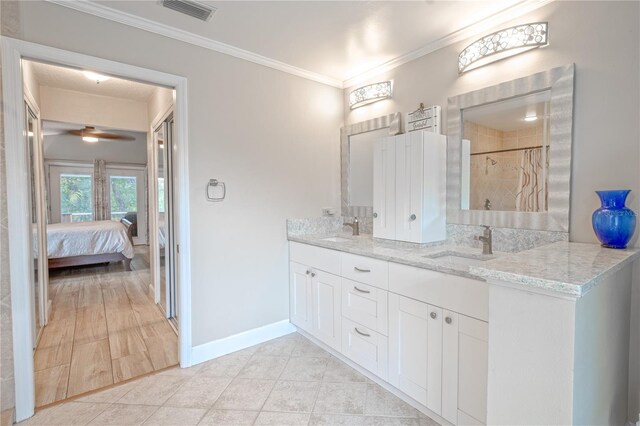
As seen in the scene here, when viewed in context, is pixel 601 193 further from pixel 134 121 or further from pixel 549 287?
pixel 134 121

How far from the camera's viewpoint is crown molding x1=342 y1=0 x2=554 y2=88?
1872 mm

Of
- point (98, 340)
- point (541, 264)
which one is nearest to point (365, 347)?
point (541, 264)

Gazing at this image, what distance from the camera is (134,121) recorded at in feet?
13.7

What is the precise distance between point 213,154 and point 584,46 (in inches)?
97.8

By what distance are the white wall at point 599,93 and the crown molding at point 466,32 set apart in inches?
2.1

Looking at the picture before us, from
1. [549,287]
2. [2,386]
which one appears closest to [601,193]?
[549,287]

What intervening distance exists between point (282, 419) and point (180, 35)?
271 centimetres

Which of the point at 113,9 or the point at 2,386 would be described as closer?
the point at 2,386

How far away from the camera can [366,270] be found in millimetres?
2135

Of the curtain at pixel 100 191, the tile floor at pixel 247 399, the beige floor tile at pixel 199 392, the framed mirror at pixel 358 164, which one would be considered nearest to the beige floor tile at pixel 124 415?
the tile floor at pixel 247 399

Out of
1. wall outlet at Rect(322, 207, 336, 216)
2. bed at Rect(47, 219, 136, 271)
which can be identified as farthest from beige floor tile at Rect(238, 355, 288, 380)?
bed at Rect(47, 219, 136, 271)

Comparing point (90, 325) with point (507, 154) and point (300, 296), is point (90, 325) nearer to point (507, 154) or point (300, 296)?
point (300, 296)

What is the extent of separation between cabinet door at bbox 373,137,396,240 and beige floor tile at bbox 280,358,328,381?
112cm

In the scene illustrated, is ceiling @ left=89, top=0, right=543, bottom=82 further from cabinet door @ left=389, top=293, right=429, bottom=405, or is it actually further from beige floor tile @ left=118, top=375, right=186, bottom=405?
beige floor tile @ left=118, top=375, right=186, bottom=405
